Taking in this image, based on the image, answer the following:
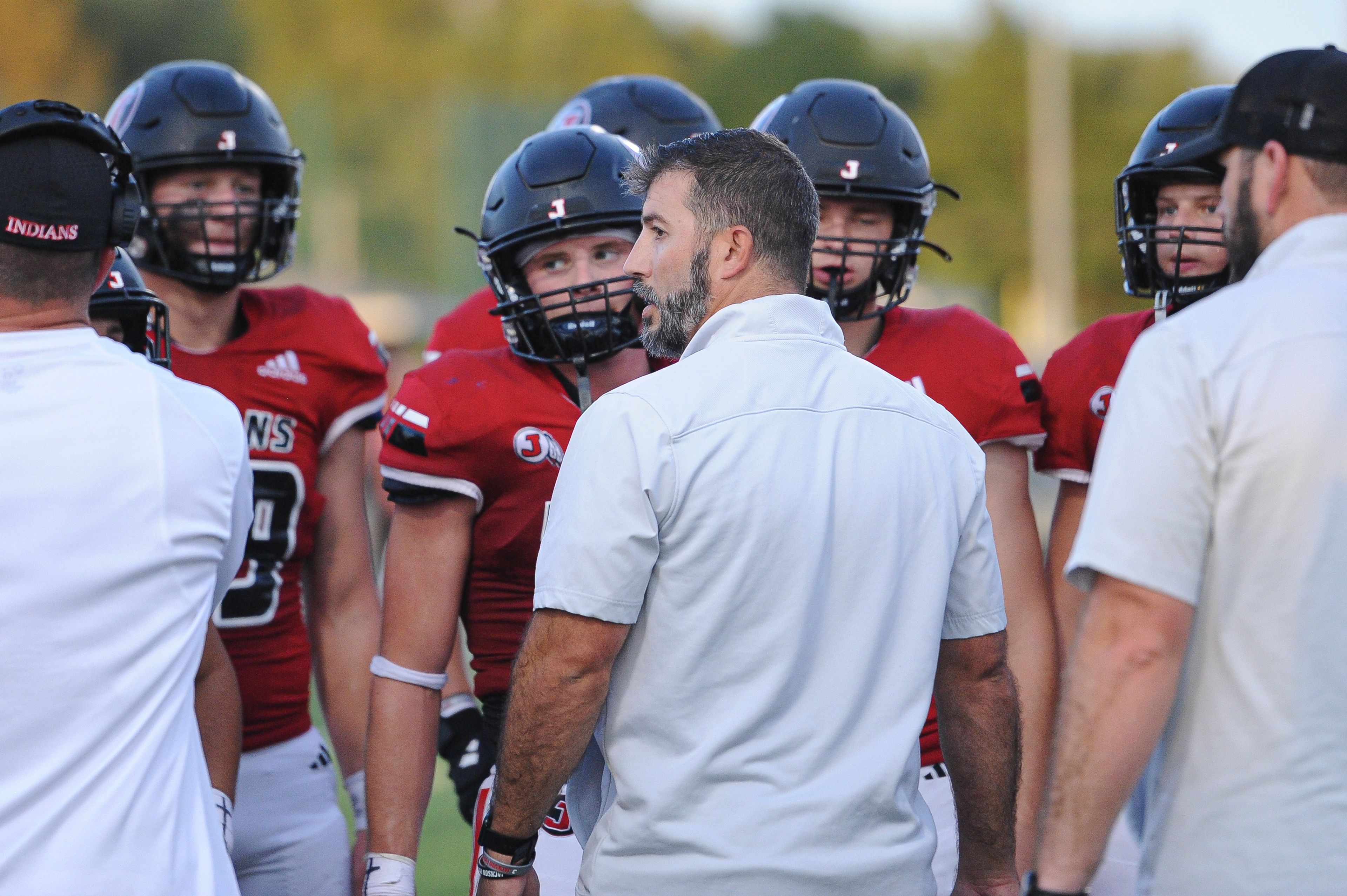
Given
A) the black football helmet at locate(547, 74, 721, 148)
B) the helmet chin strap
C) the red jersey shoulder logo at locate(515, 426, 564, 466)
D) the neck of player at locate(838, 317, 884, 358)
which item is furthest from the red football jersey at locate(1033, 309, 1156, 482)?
the black football helmet at locate(547, 74, 721, 148)

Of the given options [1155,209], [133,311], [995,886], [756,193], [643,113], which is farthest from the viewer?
[643,113]

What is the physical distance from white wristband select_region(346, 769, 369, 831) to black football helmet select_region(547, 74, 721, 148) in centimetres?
219

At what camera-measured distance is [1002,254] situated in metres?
33.4

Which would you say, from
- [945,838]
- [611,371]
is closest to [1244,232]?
[611,371]

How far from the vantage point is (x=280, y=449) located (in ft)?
12.0

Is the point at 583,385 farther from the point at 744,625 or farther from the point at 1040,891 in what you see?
the point at 1040,891

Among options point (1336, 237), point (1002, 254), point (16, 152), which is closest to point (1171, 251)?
point (1336, 237)

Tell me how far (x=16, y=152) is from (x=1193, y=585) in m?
1.93

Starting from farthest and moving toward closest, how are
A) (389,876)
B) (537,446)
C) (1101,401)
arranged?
1. (1101,401)
2. (537,446)
3. (389,876)

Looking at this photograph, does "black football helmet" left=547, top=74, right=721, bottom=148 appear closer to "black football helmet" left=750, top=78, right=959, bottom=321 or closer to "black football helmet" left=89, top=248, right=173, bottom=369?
"black football helmet" left=750, top=78, right=959, bottom=321

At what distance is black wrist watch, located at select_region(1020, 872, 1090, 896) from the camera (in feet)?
6.64

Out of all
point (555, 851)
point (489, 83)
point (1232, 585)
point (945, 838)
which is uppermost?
point (489, 83)

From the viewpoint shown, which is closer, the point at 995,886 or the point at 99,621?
the point at 99,621

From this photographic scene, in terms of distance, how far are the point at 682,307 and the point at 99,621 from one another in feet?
3.59
